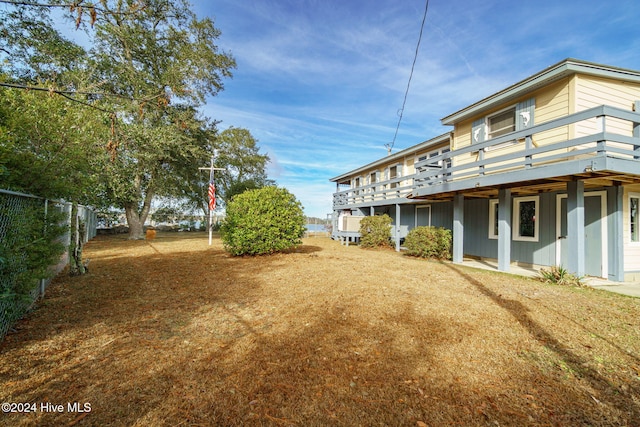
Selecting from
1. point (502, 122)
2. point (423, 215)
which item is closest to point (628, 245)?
point (502, 122)

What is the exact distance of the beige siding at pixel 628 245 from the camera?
776 centimetres

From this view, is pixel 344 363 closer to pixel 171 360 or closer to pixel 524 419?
pixel 524 419

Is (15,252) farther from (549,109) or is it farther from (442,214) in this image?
(442,214)

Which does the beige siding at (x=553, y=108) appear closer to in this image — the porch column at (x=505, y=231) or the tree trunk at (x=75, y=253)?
the porch column at (x=505, y=231)

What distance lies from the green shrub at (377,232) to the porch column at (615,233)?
8.19 meters

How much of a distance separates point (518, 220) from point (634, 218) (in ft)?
9.12

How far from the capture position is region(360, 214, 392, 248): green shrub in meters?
14.5

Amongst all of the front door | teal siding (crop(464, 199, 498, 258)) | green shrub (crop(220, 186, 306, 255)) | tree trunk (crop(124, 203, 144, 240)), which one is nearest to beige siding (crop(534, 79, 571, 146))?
teal siding (crop(464, 199, 498, 258))

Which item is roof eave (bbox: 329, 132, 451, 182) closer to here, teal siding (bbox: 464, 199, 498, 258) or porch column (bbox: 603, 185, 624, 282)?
teal siding (bbox: 464, 199, 498, 258)

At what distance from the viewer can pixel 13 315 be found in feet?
11.7

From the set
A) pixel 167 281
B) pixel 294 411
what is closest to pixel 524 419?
pixel 294 411

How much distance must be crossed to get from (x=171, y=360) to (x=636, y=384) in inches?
184

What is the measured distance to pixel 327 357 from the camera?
10.1 feet

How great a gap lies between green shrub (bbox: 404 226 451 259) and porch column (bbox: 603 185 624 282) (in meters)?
4.34
